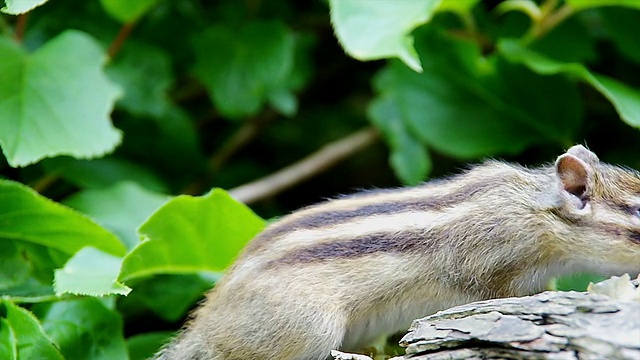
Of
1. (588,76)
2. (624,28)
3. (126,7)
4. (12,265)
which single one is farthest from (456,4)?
(12,265)

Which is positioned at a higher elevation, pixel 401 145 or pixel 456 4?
pixel 456 4

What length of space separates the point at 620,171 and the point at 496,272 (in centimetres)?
47

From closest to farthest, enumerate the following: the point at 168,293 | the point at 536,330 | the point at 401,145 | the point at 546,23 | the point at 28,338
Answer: the point at 536,330 < the point at 28,338 < the point at 168,293 < the point at 546,23 < the point at 401,145

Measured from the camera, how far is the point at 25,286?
2.50 meters

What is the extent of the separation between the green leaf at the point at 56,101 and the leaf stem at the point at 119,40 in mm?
337

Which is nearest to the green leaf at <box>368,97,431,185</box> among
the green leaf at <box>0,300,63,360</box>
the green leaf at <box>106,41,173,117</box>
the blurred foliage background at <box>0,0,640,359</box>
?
the blurred foliage background at <box>0,0,640,359</box>

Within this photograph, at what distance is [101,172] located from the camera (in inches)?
126

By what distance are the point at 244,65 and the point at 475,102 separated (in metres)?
1.02

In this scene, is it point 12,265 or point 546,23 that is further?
point 546,23

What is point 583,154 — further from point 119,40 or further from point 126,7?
point 119,40

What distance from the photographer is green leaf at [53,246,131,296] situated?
208cm

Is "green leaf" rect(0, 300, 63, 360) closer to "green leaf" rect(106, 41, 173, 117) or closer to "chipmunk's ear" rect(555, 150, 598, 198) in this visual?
"green leaf" rect(106, 41, 173, 117)

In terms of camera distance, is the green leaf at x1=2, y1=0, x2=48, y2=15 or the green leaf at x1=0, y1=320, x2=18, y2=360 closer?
the green leaf at x1=0, y1=320, x2=18, y2=360

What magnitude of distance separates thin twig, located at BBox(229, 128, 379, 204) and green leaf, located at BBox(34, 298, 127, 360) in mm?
1030
